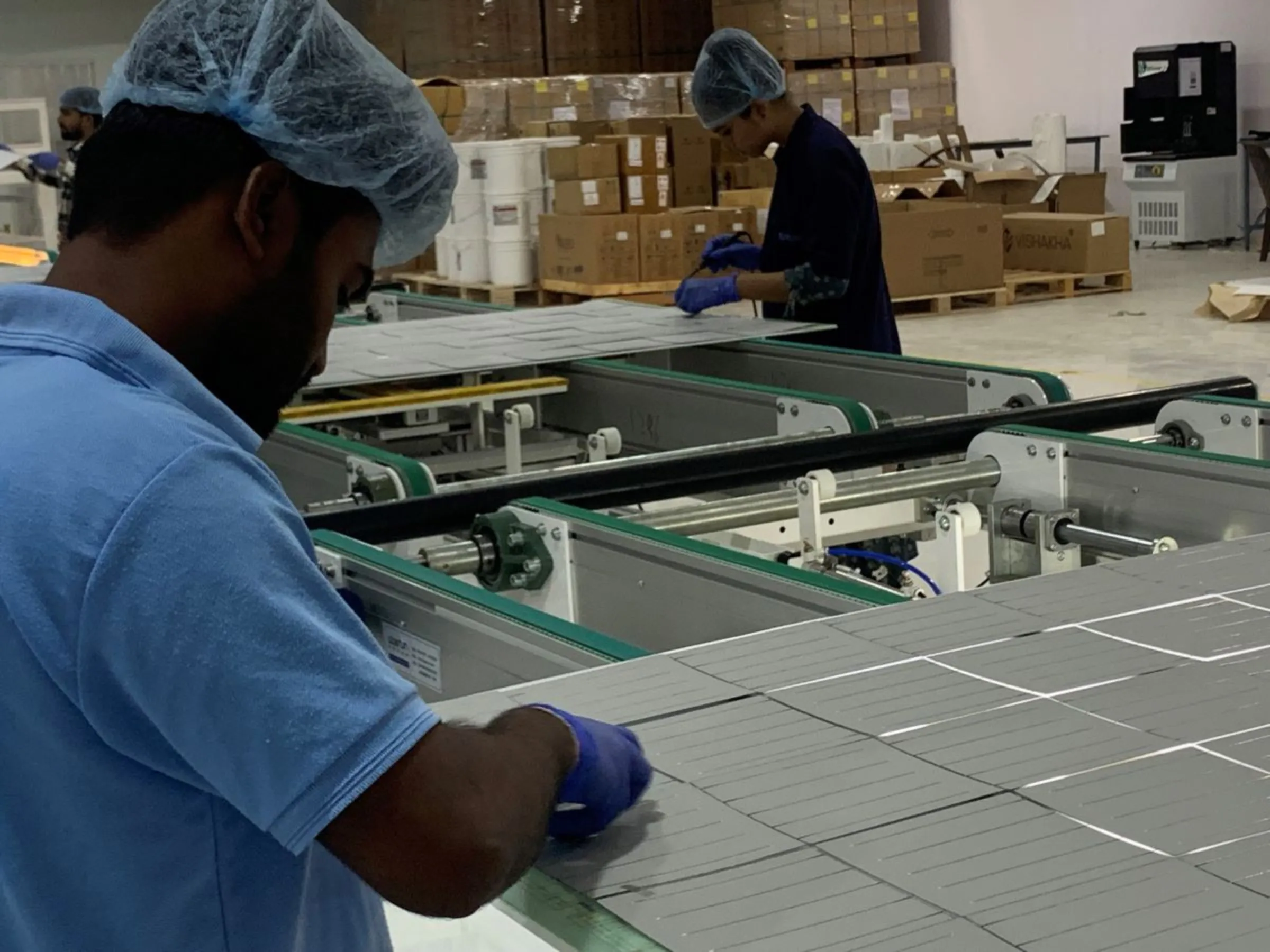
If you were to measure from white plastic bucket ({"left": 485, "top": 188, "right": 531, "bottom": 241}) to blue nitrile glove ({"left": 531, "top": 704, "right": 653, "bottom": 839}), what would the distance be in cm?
1025

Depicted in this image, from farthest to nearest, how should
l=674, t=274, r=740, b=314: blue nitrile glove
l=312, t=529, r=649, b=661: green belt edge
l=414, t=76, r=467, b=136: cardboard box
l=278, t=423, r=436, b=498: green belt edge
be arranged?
l=414, t=76, r=467, b=136: cardboard box → l=674, t=274, r=740, b=314: blue nitrile glove → l=278, t=423, r=436, b=498: green belt edge → l=312, t=529, r=649, b=661: green belt edge

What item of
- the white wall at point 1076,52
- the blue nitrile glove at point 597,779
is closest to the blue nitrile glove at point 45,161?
the white wall at point 1076,52

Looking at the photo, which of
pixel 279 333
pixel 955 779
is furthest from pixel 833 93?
pixel 279 333

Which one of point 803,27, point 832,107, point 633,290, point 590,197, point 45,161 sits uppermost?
point 803,27

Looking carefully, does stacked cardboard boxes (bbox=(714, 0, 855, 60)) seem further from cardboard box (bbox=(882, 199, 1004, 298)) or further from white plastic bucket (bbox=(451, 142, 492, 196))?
white plastic bucket (bbox=(451, 142, 492, 196))

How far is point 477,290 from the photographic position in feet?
40.3

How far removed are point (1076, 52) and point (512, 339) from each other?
12004mm

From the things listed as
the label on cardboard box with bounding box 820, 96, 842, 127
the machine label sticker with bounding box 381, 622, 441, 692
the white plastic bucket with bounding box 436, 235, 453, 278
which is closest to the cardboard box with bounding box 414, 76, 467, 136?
the white plastic bucket with bounding box 436, 235, 453, 278

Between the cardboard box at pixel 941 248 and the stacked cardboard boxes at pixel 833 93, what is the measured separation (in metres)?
3.40

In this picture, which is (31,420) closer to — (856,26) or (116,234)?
(116,234)

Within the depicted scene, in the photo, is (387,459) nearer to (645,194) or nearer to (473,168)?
(645,194)

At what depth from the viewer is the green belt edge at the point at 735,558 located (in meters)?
2.06

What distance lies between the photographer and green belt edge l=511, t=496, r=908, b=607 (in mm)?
A: 2057

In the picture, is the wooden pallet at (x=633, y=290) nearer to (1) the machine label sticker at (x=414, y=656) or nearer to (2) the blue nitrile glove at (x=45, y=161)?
(2) the blue nitrile glove at (x=45, y=161)
